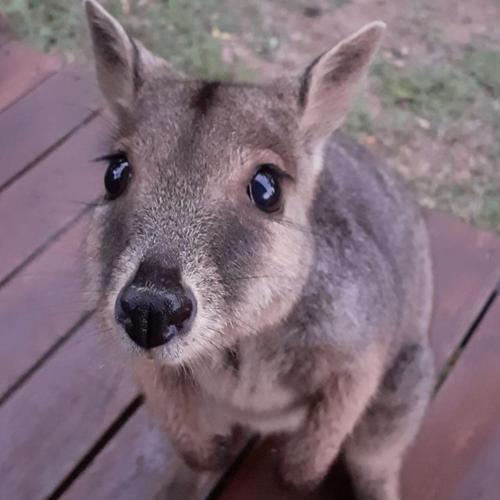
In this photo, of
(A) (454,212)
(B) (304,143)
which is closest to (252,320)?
(B) (304,143)

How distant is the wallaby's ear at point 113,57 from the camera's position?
4.90ft

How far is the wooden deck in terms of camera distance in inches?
77.3

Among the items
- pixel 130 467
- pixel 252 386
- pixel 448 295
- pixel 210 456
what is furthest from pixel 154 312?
pixel 448 295

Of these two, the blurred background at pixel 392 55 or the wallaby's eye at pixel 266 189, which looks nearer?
the wallaby's eye at pixel 266 189

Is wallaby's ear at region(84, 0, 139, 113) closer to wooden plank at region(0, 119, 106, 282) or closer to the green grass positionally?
A: wooden plank at region(0, 119, 106, 282)

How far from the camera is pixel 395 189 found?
6.29 feet

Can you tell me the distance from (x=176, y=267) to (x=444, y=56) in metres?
2.38

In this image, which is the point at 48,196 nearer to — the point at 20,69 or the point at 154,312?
the point at 20,69

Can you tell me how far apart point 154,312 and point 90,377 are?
1.01 meters

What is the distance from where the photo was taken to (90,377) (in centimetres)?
209

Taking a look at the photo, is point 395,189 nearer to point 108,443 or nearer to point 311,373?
point 311,373

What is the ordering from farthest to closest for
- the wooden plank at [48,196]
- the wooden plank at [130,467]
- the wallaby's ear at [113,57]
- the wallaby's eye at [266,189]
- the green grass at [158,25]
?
the green grass at [158,25] < the wooden plank at [48,196] < the wooden plank at [130,467] < the wallaby's ear at [113,57] < the wallaby's eye at [266,189]

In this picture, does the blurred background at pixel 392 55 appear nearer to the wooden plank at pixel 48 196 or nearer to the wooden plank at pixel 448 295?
the wooden plank at pixel 448 295

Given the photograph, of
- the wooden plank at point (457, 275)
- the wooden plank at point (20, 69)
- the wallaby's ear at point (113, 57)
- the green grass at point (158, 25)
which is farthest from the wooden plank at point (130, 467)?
the green grass at point (158, 25)
